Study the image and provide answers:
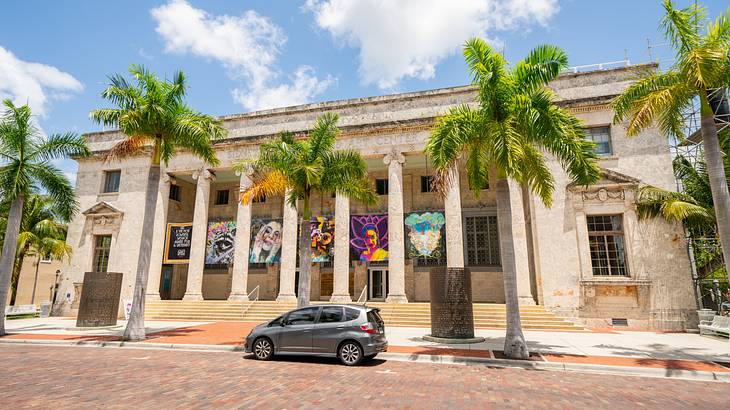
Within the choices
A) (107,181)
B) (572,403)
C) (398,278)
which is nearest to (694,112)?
(398,278)

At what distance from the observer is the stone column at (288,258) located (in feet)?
71.8

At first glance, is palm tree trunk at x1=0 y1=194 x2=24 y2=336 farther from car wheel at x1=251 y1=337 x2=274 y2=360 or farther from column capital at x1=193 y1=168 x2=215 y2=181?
car wheel at x1=251 y1=337 x2=274 y2=360

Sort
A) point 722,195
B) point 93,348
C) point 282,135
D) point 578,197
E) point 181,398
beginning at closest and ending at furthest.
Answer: point 181,398 → point 722,195 → point 93,348 → point 282,135 → point 578,197

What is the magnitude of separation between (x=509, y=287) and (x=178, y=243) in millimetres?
21240

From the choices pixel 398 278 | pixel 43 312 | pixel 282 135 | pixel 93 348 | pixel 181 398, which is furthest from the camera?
pixel 43 312

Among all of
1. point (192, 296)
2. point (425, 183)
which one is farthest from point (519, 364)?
point (192, 296)

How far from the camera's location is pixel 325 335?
1002 cm

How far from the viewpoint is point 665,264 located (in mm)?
17578

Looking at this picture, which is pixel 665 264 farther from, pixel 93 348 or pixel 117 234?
pixel 117 234

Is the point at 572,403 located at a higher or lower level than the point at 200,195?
lower

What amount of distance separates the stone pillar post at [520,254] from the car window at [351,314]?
11.2 meters

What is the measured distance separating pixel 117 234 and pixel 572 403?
2786 cm

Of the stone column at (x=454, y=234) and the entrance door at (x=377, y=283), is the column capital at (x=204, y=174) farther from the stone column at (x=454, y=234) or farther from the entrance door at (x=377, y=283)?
the stone column at (x=454, y=234)

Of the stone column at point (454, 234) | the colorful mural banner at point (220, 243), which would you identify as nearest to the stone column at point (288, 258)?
the colorful mural banner at point (220, 243)
